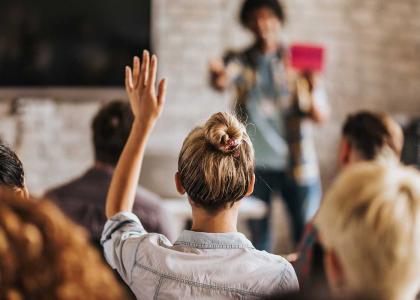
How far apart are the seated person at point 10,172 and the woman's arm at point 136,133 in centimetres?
19

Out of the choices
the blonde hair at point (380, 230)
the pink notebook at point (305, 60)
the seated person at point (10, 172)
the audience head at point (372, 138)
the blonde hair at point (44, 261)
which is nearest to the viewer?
the blonde hair at point (44, 261)

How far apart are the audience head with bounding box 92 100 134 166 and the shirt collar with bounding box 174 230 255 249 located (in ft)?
2.96

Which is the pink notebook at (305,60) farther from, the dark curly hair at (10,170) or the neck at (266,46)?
the dark curly hair at (10,170)

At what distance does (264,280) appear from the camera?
48.9 inches

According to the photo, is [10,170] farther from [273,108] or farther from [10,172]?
[273,108]

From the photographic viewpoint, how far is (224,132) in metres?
1.31

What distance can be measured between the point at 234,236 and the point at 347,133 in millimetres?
934

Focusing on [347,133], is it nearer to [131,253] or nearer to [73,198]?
[73,198]

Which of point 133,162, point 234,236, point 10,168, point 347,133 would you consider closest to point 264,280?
point 234,236

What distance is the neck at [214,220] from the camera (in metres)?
1.33

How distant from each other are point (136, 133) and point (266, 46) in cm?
189

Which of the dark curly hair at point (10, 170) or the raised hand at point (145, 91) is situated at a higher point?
the raised hand at point (145, 91)

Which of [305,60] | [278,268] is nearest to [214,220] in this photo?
[278,268]

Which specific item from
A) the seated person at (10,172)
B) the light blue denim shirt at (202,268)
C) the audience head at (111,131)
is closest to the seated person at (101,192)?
the audience head at (111,131)
